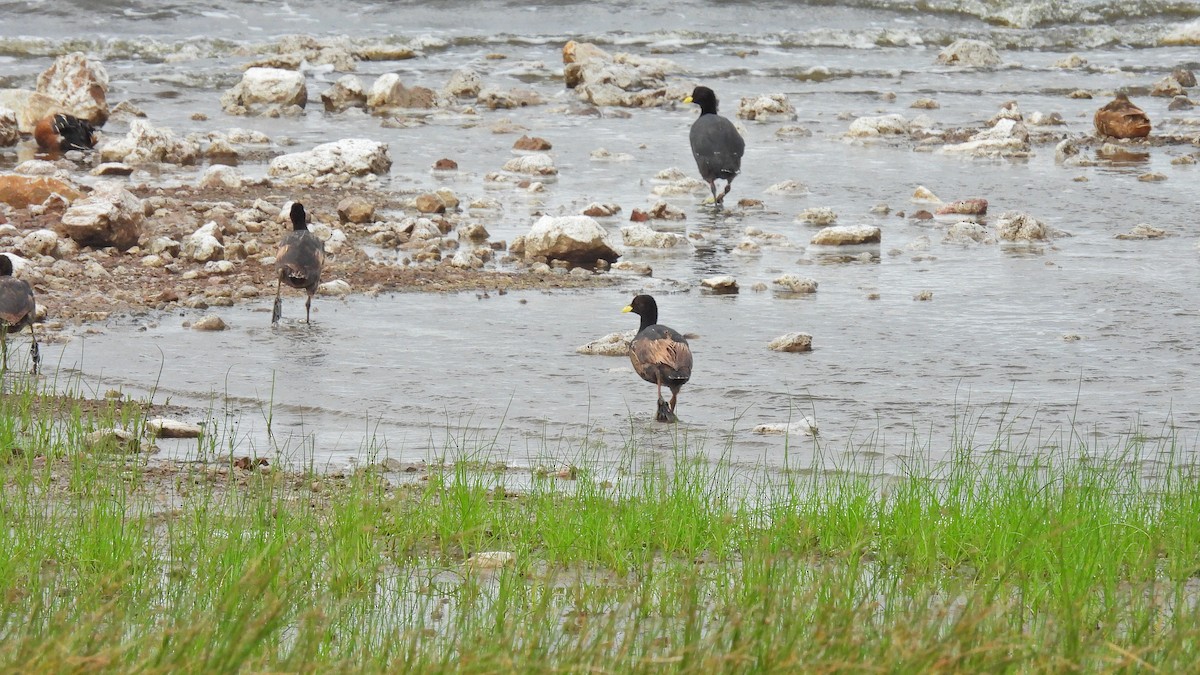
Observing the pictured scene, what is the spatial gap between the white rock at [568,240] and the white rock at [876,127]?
8273 millimetres

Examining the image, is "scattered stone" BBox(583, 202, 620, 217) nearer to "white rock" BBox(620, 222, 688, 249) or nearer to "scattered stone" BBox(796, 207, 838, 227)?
"white rock" BBox(620, 222, 688, 249)

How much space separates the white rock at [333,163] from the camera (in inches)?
593

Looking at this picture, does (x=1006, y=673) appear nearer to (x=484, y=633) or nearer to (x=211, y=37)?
(x=484, y=633)

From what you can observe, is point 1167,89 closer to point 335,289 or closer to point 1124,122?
point 1124,122

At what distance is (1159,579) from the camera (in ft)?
17.1

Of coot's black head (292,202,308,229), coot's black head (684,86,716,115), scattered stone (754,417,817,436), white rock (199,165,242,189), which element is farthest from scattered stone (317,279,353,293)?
coot's black head (684,86,716,115)

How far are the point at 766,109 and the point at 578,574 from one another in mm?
17469

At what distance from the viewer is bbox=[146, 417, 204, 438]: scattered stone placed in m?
7.15

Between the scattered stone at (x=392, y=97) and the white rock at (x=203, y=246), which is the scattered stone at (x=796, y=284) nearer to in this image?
the white rock at (x=203, y=246)

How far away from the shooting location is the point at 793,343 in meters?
9.69

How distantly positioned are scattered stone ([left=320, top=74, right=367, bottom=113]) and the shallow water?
29cm

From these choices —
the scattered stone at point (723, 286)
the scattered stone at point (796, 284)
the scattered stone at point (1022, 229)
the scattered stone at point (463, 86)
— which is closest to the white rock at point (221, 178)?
the scattered stone at point (723, 286)

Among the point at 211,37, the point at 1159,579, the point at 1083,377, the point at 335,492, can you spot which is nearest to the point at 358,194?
the point at 1083,377

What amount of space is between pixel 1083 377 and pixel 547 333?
11.1 feet
